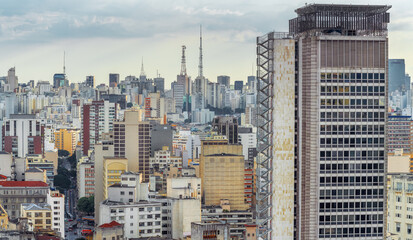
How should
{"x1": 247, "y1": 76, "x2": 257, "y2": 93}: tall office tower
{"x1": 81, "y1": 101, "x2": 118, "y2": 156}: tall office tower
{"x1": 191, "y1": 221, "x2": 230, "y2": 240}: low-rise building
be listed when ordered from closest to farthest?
1. {"x1": 191, "y1": 221, "x2": 230, "y2": 240}: low-rise building
2. {"x1": 81, "y1": 101, "x2": 118, "y2": 156}: tall office tower
3. {"x1": 247, "y1": 76, "x2": 257, "y2": 93}: tall office tower

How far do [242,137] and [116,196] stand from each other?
1934 inches

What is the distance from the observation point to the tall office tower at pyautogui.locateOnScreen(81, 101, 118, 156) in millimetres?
97062

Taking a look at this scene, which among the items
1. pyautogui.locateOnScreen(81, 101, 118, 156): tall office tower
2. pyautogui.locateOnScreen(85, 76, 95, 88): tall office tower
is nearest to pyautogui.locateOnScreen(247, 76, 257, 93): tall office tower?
pyautogui.locateOnScreen(85, 76, 95, 88): tall office tower

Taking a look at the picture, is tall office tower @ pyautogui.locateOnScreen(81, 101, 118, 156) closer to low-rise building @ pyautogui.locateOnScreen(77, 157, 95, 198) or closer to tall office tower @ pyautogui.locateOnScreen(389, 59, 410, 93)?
low-rise building @ pyautogui.locateOnScreen(77, 157, 95, 198)

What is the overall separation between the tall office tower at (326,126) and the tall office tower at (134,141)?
42442mm

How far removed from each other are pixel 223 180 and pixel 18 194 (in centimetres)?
1401

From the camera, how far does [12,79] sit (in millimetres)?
151000

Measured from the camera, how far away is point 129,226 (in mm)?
42031

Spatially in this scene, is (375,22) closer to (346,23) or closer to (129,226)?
(346,23)

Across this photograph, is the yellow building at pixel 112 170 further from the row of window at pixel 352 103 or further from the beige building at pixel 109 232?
the row of window at pixel 352 103

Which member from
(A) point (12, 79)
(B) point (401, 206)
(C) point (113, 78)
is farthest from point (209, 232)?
(C) point (113, 78)

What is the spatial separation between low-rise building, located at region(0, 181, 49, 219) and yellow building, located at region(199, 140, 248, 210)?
11216mm

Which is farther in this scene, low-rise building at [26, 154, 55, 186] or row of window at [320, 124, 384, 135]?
low-rise building at [26, 154, 55, 186]

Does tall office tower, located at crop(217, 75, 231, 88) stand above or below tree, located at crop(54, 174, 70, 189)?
above
